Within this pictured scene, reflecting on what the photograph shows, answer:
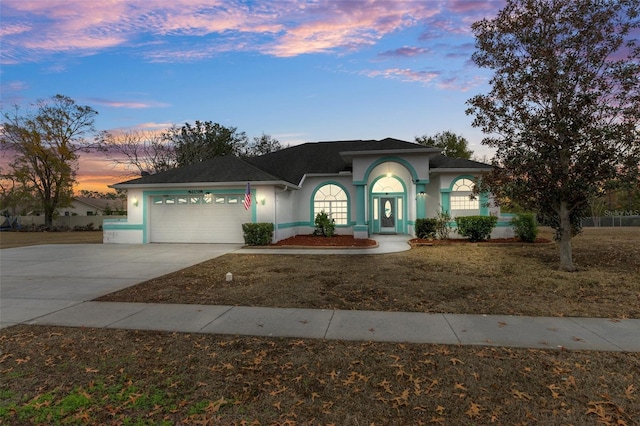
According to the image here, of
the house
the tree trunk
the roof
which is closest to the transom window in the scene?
the house

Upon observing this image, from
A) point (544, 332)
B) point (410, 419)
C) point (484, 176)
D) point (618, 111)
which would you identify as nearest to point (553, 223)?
point (484, 176)

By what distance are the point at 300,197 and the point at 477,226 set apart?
31.7 ft

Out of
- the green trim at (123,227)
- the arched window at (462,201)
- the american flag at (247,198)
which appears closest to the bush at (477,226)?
the arched window at (462,201)

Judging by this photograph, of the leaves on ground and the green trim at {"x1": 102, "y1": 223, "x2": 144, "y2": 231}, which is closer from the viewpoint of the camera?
the leaves on ground

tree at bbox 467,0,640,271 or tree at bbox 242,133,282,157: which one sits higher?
tree at bbox 242,133,282,157

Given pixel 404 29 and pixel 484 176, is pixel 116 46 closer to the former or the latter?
pixel 404 29

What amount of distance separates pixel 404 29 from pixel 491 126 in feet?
15.5

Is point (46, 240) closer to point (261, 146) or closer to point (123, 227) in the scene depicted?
point (123, 227)

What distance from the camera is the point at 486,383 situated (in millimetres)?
3471

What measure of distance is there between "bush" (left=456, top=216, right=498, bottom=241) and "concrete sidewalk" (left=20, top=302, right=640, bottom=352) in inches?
420

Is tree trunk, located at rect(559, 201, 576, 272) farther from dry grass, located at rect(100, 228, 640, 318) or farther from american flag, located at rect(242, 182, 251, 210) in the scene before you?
american flag, located at rect(242, 182, 251, 210)

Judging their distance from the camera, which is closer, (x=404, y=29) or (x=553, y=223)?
(x=553, y=223)

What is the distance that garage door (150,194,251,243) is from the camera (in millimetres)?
16812

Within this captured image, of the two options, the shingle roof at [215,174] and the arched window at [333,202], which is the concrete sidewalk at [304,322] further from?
the arched window at [333,202]
